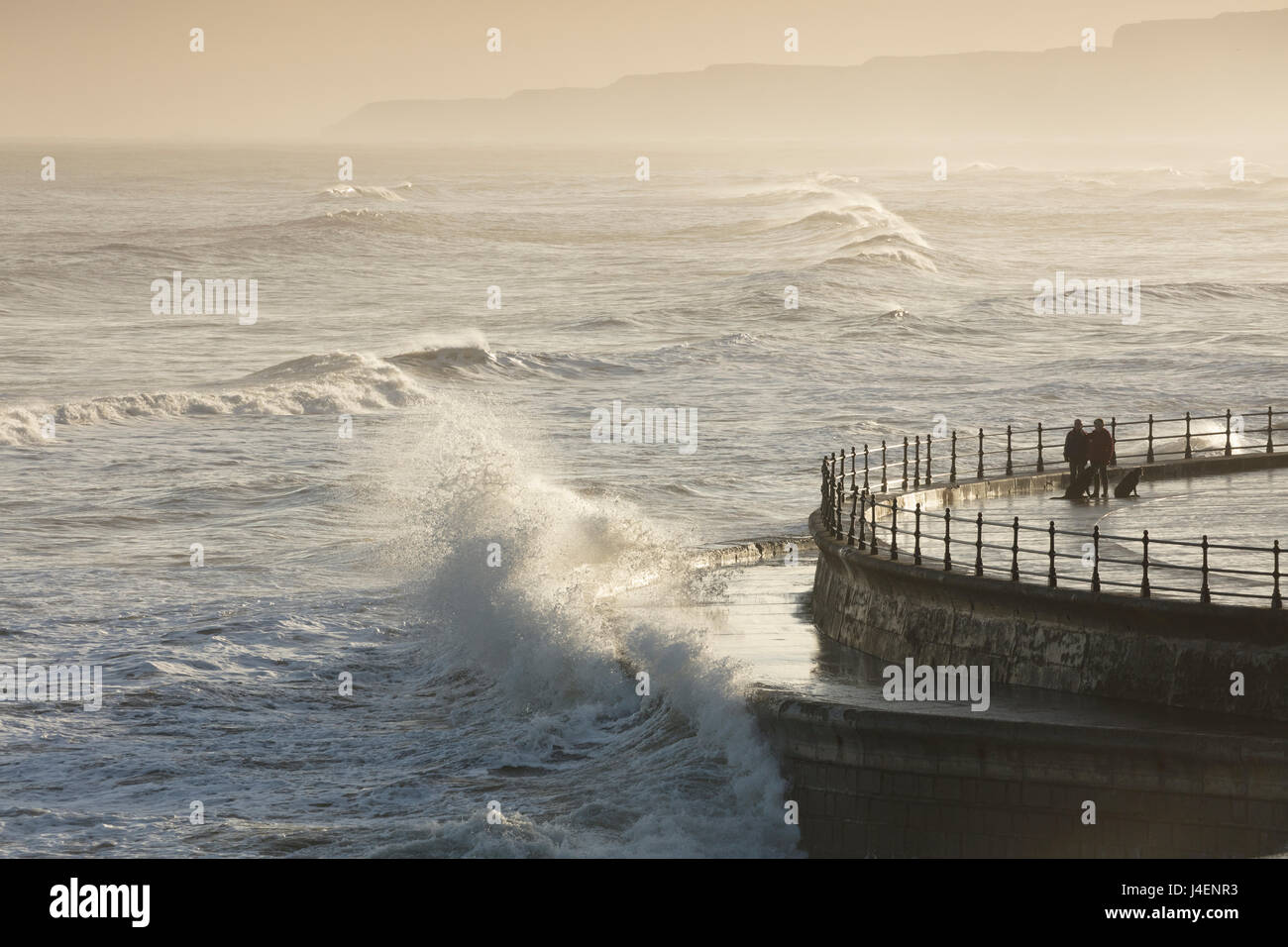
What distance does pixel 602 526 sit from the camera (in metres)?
22.2

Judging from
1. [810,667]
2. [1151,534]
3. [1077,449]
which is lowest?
[810,667]

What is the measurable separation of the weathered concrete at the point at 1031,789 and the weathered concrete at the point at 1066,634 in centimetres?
88

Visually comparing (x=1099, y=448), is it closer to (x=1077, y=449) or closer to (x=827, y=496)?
(x=1077, y=449)

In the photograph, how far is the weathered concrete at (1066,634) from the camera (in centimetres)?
1173

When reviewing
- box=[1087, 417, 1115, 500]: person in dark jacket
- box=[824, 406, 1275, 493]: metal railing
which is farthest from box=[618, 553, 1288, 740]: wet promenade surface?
box=[1087, 417, 1115, 500]: person in dark jacket

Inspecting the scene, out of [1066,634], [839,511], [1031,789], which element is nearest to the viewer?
[1031,789]

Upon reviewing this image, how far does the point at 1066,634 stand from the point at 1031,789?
1.79m

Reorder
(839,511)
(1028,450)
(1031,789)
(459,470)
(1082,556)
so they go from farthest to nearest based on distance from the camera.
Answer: (459,470) → (1028,450) → (839,511) → (1082,556) → (1031,789)

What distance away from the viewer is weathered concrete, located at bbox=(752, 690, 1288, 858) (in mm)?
10891

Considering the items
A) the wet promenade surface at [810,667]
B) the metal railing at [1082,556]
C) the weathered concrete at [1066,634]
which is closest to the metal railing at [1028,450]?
the metal railing at [1082,556]

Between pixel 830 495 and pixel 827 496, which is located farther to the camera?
pixel 827 496

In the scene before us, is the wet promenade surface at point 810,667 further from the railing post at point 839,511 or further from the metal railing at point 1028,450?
the metal railing at point 1028,450

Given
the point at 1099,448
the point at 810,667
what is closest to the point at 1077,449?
the point at 1099,448

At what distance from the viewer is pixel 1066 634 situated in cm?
1283
